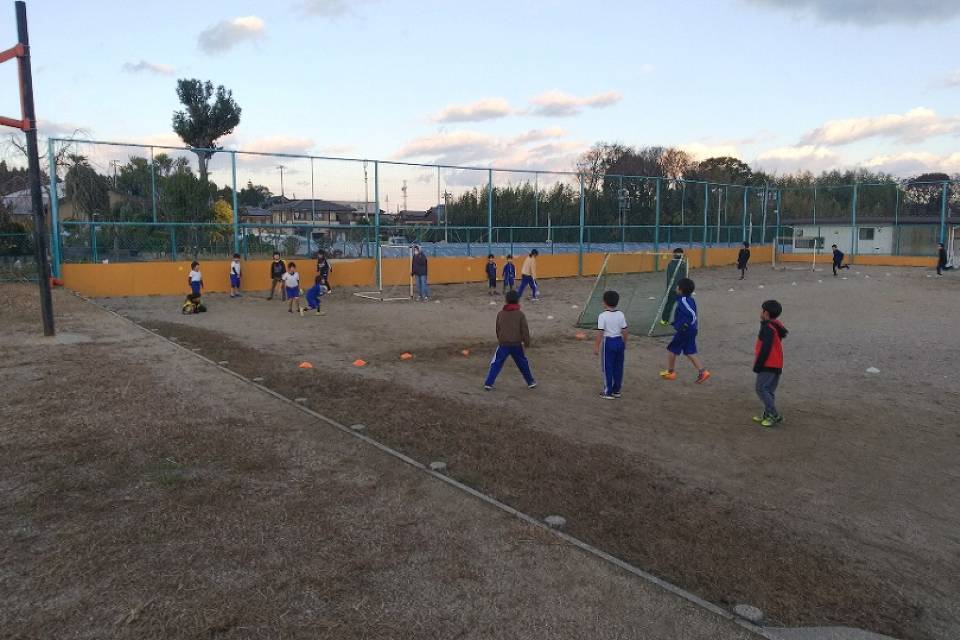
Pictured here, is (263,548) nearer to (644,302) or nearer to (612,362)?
(612,362)

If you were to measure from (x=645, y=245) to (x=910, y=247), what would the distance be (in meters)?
16.8

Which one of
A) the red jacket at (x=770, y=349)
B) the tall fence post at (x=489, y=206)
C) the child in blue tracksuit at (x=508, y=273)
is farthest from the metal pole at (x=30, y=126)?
the tall fence post at (x=489, y=206)

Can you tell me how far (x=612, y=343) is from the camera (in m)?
8.93

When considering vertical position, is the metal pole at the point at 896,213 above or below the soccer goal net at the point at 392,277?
above

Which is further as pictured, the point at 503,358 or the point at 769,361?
the point at 503,358

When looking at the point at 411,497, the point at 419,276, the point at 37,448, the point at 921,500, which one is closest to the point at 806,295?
the point at 419,276

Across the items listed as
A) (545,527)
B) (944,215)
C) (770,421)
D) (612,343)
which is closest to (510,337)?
(612,343)

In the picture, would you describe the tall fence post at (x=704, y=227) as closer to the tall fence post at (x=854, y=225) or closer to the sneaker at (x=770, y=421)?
the tall fence post at (x=854, y=225)

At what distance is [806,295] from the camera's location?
75.6 feet

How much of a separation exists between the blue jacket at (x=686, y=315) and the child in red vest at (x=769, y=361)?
6.61 feet

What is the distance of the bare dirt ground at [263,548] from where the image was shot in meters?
3.65

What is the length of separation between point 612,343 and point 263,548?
5.62 m

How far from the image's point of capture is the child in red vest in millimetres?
7762

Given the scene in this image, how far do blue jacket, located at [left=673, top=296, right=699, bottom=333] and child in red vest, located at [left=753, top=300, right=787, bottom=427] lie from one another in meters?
2.01
